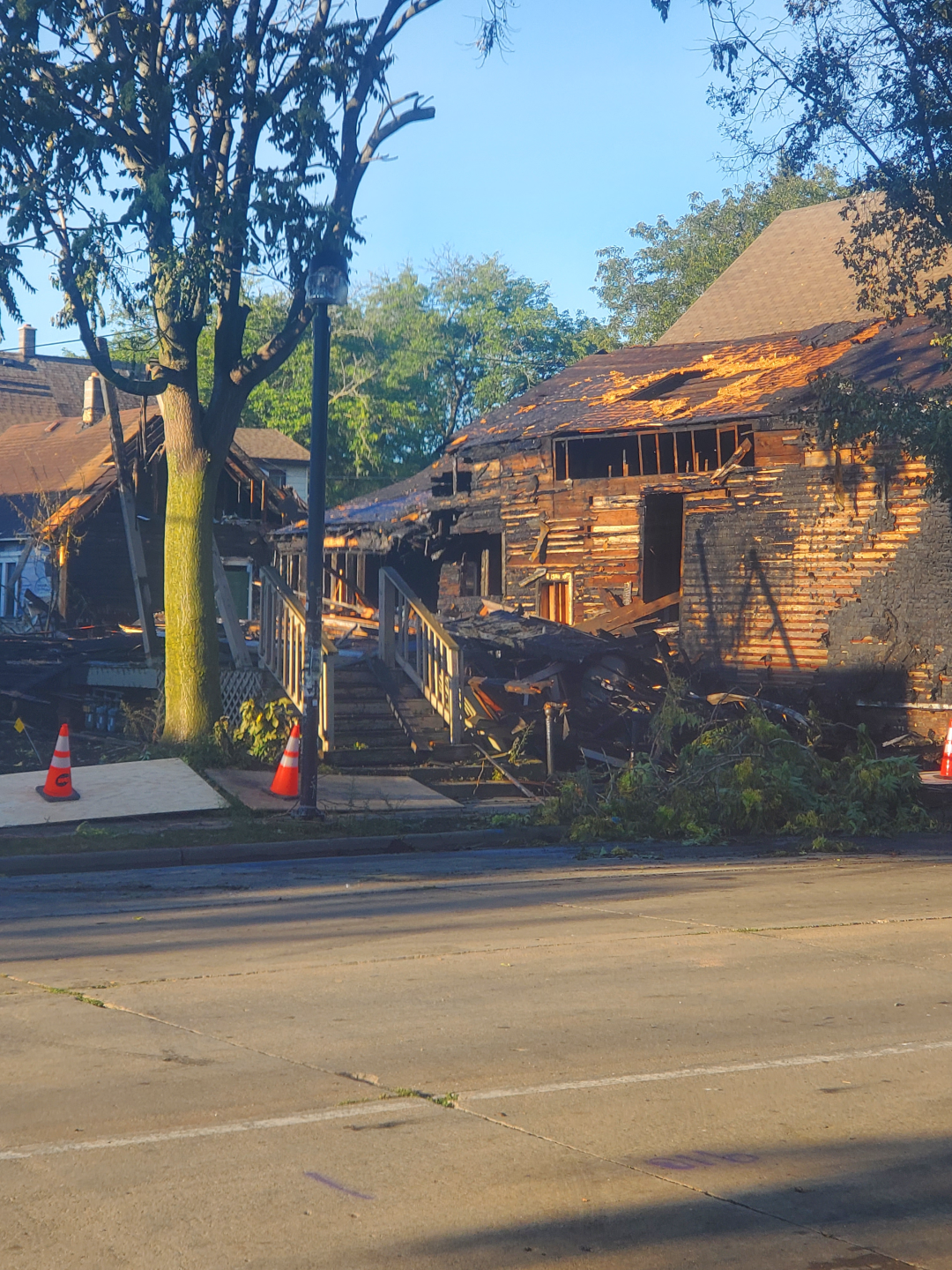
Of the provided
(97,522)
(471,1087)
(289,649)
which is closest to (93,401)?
(97,522)

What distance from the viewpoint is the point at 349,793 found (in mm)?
14688

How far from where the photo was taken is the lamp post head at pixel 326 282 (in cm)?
1312

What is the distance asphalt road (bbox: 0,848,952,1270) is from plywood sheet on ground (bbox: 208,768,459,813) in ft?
14.9

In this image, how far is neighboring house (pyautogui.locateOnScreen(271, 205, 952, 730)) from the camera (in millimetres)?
20297

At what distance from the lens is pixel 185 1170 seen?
4.26 meters

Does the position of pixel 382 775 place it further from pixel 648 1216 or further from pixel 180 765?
pixel 648 1216

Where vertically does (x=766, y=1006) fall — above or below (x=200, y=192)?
below

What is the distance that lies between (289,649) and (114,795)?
3.89m

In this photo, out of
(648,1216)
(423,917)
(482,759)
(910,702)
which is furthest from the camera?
(910,702)

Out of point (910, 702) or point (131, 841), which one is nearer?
point (131, 841)

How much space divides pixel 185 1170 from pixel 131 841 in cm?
814

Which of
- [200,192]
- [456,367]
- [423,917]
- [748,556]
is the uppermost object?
[456,367]

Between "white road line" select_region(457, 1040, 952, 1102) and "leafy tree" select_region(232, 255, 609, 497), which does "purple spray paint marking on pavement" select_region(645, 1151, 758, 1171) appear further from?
"leafy tree" select_region(232, 255, 609, 497)

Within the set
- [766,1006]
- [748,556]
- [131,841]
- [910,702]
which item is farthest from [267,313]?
[766,1006]
